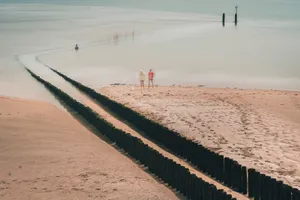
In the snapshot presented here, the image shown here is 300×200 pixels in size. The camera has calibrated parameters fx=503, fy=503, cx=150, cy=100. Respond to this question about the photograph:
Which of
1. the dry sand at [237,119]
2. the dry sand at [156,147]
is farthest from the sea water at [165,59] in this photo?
the dry sand at [156,147]

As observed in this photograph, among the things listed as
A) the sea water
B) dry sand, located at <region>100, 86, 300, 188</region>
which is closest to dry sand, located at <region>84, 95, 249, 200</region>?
dry sand, located at <region>100, 86, 300, 188</region>

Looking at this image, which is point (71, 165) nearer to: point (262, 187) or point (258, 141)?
point (262, 187)

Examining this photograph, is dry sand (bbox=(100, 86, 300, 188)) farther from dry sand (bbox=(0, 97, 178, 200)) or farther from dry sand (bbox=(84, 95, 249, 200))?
dry sand (bbox=(0, 97, 178, 200))

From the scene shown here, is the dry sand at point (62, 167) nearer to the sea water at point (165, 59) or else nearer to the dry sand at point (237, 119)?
the dry sand at point (237, 119)

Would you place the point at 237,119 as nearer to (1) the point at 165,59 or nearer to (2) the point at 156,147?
(2) the point at 156,147

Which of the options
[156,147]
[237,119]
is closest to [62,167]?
[156,147]

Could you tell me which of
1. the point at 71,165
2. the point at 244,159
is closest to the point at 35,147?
the point at 71,165
